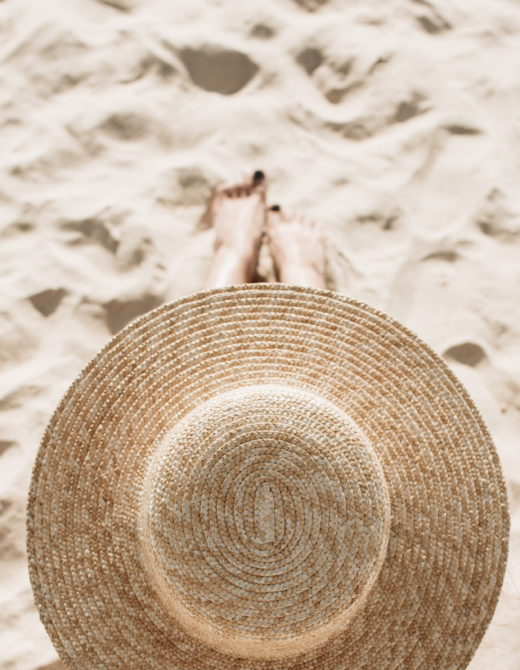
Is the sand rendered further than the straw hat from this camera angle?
Yes

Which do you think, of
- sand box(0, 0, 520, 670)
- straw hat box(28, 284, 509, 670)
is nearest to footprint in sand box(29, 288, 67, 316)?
sand box(0, 0, 520, 670)

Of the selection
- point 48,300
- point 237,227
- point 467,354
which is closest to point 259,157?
point 237,227

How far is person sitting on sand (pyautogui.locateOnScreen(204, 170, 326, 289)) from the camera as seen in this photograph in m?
1.78

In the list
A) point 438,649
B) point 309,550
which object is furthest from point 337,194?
point 438,649

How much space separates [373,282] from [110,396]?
3.26 ft

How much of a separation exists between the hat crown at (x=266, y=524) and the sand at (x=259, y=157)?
0.86m

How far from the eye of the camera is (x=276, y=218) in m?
1.90

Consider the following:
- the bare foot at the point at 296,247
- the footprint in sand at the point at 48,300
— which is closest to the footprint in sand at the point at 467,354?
the bare foot at the point at 296,247

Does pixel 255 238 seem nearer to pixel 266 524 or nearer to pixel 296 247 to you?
pixel 296 247

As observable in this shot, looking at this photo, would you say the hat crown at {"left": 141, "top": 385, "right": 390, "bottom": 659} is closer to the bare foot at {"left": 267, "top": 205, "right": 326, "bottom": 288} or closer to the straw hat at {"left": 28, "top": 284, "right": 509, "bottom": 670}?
the straw hat at {"left": 28, "top": 284, "right": 509, "bottom": 670}

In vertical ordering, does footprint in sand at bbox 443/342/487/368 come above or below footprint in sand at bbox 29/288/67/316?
below

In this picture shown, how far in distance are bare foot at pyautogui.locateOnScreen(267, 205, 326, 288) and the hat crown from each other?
0.79 metres

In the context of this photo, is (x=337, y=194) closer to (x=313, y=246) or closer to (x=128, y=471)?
(x=313, y=246)

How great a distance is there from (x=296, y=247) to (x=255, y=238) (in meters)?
0.14
